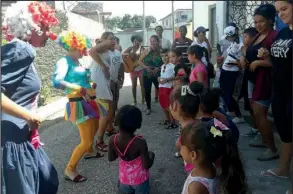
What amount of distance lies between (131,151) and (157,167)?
1235 millimetres

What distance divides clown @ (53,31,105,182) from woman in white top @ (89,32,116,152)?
0.79 metres

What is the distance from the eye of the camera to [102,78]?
13.4ft

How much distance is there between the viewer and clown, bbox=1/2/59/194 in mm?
1826

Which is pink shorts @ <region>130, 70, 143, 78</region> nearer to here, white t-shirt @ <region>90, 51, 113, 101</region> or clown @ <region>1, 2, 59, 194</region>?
white t-shirt @ <region>90, 51, 113, 101</region>

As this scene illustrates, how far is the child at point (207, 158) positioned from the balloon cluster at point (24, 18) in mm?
1018

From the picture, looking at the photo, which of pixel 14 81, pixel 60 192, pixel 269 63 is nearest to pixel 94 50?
pixel 60 192

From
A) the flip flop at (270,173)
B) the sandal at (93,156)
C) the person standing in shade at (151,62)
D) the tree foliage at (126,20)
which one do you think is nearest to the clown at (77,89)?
the tree foliage at (126,20)

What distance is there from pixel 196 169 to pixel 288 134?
112cm

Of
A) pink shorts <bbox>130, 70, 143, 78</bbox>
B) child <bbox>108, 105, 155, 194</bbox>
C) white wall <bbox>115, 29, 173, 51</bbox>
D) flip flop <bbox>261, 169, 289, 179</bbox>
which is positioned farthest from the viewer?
pink shorts <bbox>130, 70, 143, 78</bbox>

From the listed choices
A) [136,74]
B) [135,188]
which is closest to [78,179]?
[135,188]

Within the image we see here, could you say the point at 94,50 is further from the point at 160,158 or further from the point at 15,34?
the point at 15,34

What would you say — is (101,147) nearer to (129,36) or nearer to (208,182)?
(129,36)

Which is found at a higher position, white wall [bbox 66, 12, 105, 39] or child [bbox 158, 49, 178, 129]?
white wall [bbox 66, 12, 105, 39]

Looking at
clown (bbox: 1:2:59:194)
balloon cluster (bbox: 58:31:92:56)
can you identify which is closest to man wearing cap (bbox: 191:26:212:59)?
balloon cluster (bbox: 58:31:92:56)
